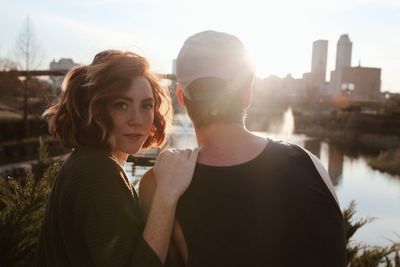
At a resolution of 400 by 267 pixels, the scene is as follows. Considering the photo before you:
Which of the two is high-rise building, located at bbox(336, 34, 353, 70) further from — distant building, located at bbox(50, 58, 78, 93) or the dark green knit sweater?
the dark green knit sweater

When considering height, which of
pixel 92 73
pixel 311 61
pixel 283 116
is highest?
pixel 311 61

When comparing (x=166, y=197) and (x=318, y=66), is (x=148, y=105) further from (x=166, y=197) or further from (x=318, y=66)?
(x=318, y=66)

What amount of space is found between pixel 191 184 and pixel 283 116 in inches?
3297

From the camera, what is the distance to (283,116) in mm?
83375

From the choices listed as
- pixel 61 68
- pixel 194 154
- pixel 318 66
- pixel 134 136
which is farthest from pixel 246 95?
pixel 318 66

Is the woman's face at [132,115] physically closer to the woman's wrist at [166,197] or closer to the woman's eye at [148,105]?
the woman's eye at [148,105]

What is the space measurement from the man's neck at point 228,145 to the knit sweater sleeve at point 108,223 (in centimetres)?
35

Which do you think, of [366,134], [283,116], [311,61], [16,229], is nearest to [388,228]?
[16,229]

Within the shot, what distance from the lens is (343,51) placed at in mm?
195750

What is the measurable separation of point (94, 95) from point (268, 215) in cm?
88

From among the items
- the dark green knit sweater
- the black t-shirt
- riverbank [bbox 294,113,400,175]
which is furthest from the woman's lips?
riverbank [bbox 294,113,400,175]

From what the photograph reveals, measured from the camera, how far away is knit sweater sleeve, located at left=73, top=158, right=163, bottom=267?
1.45m

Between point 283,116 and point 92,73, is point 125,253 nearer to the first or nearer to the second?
point 92,73

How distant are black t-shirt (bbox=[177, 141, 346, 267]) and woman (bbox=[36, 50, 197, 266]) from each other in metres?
0.14
